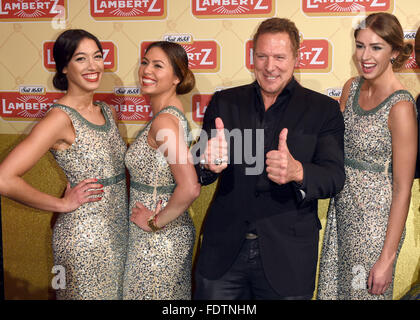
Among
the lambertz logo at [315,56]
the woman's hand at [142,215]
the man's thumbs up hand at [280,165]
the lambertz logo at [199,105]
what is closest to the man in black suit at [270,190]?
the man's thumbs up hand at [280,165]

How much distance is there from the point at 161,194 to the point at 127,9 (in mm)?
1153

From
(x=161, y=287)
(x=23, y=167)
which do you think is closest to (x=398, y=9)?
(x=161, y=287)

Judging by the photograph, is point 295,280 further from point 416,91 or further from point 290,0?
point 290,0

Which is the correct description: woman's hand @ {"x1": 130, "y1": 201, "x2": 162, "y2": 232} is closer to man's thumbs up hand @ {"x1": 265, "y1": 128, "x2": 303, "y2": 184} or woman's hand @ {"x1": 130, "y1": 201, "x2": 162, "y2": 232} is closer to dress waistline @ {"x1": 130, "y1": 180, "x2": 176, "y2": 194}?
dress waistline @ {"x1": 130, "y1": 180, "x2": 176, "y2": 194}

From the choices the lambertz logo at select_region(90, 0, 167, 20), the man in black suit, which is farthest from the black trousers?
the lambertz logo at select_region(90, 0, 167, 20)

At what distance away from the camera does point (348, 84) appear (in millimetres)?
2252

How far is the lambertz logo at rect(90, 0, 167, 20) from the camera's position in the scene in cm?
259

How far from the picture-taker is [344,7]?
2.41 m

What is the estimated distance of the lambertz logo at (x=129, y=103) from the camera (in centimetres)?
270

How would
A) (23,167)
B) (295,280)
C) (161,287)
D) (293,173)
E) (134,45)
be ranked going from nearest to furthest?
(293,173) < (295,280) < (23,167) < (161,287) < (134,45)

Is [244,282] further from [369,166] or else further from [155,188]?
[369,166]

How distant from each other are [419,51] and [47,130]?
5.96 feet

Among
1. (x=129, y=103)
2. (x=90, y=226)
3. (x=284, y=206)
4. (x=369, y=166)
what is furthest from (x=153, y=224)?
(x=369, y=166)

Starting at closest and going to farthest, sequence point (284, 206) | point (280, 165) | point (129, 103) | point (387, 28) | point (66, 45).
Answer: point (280, 165) < point (284, 206) < point (387, 28) < point (66, 45) < point (129, 103)
